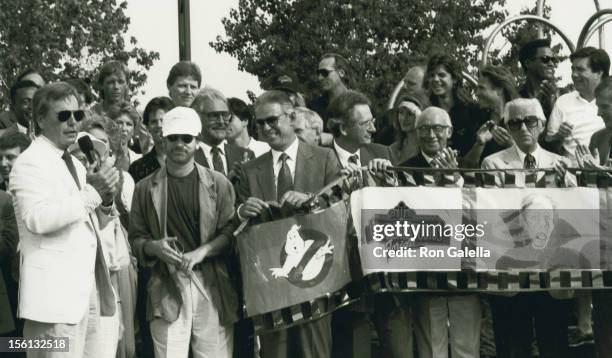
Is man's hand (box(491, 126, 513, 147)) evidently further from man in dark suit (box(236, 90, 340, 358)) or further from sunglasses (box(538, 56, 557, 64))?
sunglasses (box(538, 56, 557, 64))

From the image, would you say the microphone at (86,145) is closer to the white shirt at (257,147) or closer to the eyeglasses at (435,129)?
the eyeglasses at (435,129)

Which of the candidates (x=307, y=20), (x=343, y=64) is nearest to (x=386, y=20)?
(x=307, y=20)

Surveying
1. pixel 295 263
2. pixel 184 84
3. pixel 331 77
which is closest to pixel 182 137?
pixel 295 263

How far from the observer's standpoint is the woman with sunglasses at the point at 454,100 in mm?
11875

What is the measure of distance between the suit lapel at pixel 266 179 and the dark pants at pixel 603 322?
2656 millimetres

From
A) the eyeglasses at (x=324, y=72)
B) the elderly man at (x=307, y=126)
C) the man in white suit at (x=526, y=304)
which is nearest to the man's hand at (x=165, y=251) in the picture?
the elderly man at (x=307, y=126)

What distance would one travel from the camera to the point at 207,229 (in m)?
10.1

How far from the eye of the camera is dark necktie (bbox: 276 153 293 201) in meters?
10.3

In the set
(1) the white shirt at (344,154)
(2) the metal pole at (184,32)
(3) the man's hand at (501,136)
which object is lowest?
(1) the white shirt at (344,154)

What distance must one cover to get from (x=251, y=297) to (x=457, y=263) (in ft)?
5.24

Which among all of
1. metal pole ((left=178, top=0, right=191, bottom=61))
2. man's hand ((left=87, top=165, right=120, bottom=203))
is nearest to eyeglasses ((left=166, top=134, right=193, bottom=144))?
man's hand ((left=87, top=165, right=120, bottom=203))

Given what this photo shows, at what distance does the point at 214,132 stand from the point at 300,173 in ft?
5.20

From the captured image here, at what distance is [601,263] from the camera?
10.3 meters

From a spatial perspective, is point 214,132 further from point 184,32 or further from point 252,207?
point 184,32
